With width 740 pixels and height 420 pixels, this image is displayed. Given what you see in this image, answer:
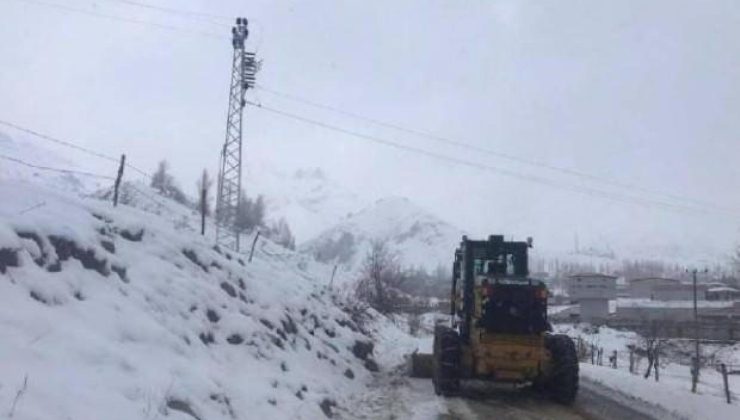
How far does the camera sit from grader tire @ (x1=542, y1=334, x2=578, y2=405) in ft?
54.9

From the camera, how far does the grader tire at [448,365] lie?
56.6 feet

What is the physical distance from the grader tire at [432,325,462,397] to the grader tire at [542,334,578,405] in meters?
2.05

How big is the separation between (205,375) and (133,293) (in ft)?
6.76

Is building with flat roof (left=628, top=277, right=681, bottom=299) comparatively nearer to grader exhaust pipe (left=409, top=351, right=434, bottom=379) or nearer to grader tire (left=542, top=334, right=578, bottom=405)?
grader exhaust pipe (left=409, top=351, right=434, bottom=379)

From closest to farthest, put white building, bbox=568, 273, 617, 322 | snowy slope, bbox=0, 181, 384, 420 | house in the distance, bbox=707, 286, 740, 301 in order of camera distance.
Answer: snowy slope, bbox=0, 181, 384, 420 → white building, bbox=568, 273, 617, 322 → house in the distance, bbox=707, 286, 740, 301

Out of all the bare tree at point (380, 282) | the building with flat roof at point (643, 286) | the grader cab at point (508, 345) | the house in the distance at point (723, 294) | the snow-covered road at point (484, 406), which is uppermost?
the building with flat roof at point (643, 286)

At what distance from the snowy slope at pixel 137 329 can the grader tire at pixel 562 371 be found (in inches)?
173

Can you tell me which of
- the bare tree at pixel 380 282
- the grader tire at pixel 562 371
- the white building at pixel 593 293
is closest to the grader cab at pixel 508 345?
the grader tire at pixel 562 371

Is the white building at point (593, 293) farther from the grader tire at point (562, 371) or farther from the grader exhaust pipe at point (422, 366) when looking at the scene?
the grader tire at point (562, 371)

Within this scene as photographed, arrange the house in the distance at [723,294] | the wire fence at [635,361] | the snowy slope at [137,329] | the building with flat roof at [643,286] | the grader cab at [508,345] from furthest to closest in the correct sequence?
the building with flat roof at [643,286] → the house in the distance at [723,294] → the wire fence at [635,361] → the grader cab at [508,345] → the snowy slope at [137,329]

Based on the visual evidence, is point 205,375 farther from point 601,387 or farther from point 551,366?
point 601,387

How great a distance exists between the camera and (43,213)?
12.0 meters

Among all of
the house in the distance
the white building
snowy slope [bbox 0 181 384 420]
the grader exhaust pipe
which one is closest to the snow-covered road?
snowy slope [bbox 0 181 384 420]

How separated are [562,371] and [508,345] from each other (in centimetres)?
132
